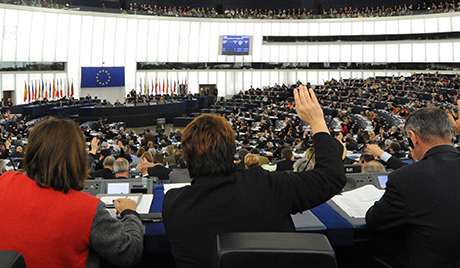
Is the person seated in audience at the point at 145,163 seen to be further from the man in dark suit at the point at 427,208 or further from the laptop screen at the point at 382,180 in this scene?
the man in dark suit at the point at 427,208

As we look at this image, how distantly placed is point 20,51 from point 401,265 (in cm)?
2989

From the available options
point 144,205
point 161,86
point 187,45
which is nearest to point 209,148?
point 144,205

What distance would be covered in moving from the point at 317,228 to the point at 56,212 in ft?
4.03

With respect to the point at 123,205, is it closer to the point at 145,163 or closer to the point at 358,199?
the point at 358,199

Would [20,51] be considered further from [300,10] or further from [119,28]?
[300,10]

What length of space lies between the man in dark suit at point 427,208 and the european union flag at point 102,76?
31.4m

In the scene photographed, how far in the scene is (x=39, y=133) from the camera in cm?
176

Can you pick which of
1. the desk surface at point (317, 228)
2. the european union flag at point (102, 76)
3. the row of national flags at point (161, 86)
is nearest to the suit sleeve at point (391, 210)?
the desk surface at point (317, 228)

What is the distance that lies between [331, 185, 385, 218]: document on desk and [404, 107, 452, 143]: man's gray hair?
54 centimetres

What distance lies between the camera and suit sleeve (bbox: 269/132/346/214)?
5.45ft

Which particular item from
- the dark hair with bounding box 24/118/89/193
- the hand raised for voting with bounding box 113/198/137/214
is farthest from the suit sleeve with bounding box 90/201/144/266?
the hand raised for voting with bounding box 113/198/137/214

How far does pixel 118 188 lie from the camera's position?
2877 mm

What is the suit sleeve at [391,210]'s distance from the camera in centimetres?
198

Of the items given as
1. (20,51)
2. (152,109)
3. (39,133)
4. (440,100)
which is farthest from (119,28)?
(39,133)
